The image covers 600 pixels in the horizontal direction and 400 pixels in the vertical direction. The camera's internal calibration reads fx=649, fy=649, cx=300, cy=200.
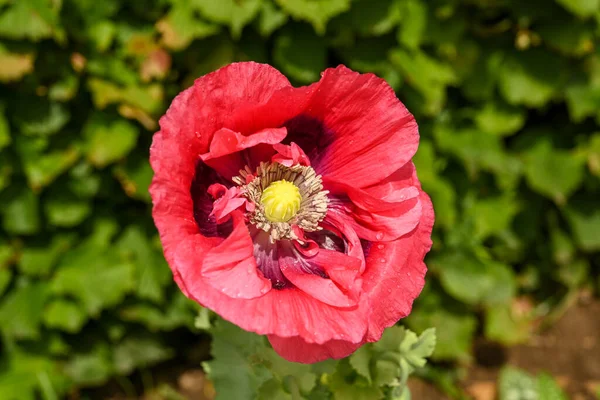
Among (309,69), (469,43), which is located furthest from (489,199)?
(309,69)

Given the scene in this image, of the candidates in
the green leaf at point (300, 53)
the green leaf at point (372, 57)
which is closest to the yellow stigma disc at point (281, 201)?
the green leaf at point (300, 53)

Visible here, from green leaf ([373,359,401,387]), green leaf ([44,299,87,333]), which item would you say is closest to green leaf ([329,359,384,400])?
green leaf ([373,359,401,387])

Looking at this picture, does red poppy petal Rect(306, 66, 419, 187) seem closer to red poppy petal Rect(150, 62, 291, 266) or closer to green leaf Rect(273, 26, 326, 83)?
red poppy petal Rect(150, 62, 291, 266)

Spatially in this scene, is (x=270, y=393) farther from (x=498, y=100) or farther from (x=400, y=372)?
(x=498, y=100)

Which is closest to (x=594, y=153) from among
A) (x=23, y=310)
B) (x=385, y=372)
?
(x=385, y=372)

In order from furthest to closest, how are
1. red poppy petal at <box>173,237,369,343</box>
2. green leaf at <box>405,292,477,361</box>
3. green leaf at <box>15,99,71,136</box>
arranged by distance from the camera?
green leaf at <box>405,292,477,361</box> < green leaf at <box>15,99,71,136</box> < red poppy petal at <box>173,237,369,343</box>
